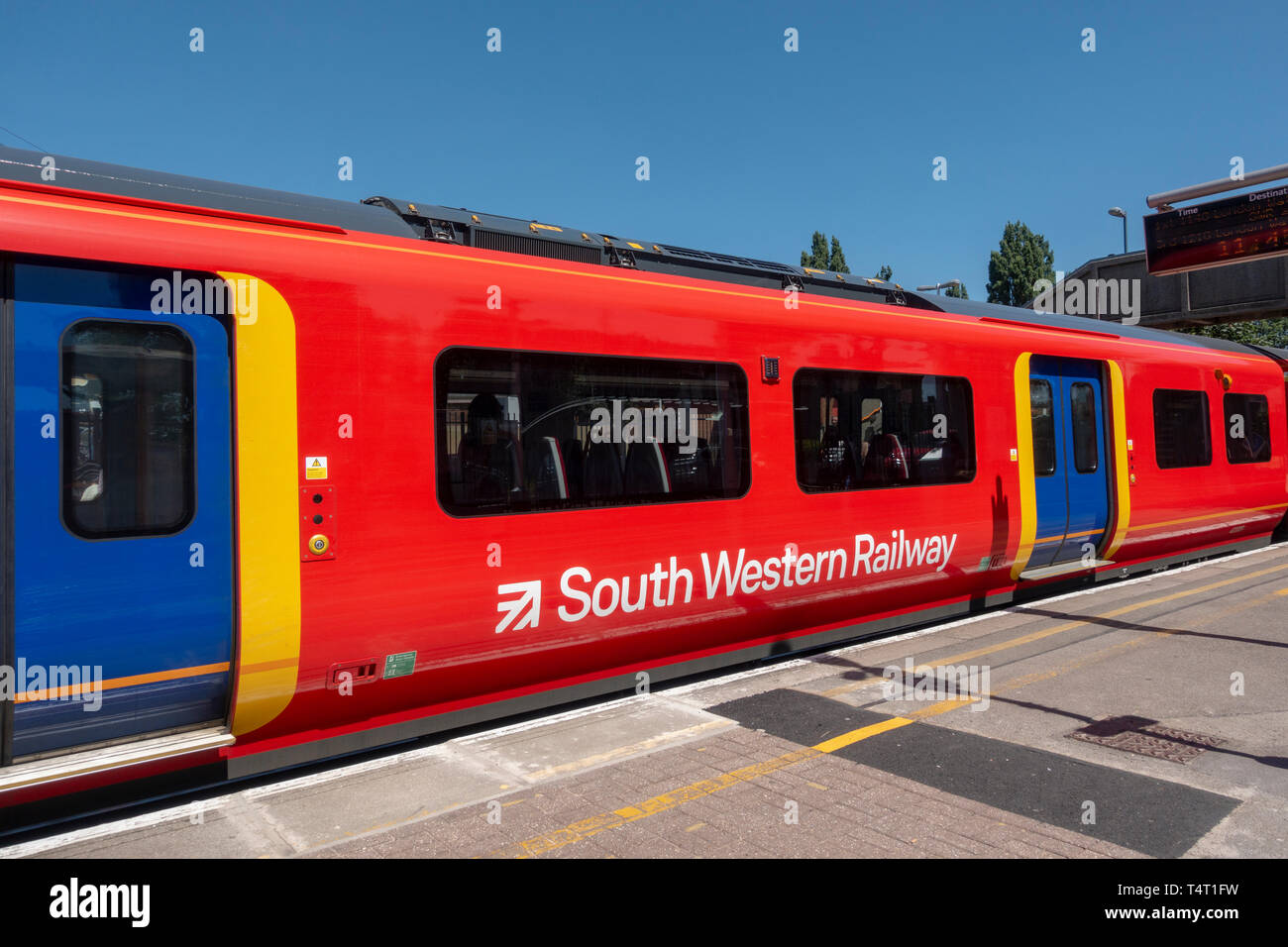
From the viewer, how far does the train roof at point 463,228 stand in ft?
13.7

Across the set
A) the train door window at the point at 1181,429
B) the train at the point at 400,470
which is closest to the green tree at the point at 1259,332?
the train door window at the point at 1181,429

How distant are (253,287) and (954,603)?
656cm

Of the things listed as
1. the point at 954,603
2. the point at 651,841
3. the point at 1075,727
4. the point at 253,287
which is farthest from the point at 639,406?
the point at 954,603

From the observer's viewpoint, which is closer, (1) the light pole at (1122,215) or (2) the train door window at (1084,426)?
(2) the train door window at (1084,426)

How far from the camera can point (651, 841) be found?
3.65m

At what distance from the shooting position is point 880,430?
7.03m

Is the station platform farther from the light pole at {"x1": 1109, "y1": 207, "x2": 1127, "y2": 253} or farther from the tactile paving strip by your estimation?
the light pole at {"x1": 1109, "y1": 207, "x2": 1127, "y2": 253}

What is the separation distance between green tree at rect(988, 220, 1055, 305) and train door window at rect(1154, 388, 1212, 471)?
→ 5001cm

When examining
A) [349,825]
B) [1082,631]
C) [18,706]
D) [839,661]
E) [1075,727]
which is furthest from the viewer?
[1082,631]

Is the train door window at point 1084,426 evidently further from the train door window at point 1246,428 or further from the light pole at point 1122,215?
the light pole at point 1122,215

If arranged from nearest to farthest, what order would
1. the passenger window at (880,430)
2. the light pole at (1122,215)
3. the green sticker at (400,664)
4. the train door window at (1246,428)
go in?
the green sticker at (400,664) < the passenger window at (880,430) < the train door window at (1246,428) < the light pole at (1122,215)
